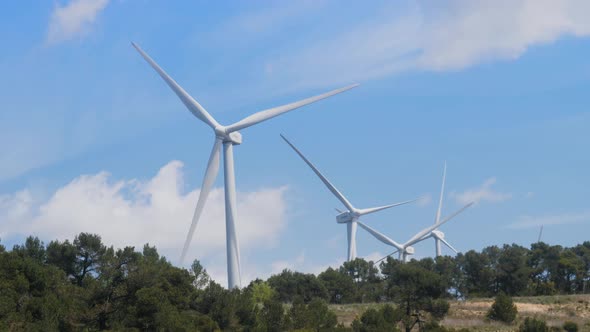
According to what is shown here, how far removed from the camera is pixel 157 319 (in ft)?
216

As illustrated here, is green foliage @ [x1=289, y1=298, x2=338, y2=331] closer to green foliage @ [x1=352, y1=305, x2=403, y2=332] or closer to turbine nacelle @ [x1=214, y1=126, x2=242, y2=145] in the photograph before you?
green foliage @ [x1=352, y1=305, x2=403, y2=332]

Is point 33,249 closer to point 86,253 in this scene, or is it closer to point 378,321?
point 86,253

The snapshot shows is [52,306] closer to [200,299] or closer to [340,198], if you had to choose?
[200,299]

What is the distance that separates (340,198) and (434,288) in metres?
36.3

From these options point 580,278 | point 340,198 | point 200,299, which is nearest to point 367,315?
point 200,299

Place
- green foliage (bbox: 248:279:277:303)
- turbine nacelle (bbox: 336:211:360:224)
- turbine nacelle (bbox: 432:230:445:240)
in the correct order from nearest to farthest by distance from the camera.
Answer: green foliage (bbox: 248:279:277:303), turbine nacelle (bbox: 336:211:360:224), turbine nacelle (bbox: 432:230:445:240)

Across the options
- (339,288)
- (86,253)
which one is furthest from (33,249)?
(339,288)

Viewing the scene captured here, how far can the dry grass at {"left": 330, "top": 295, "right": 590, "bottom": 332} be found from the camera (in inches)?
3487

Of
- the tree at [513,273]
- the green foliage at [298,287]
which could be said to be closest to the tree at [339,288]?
the green foliage at [298,287]

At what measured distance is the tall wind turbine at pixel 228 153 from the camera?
9756 centimetres

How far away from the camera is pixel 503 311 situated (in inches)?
3570

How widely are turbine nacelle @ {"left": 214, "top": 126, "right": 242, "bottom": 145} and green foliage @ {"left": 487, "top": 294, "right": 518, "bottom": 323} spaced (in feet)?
109

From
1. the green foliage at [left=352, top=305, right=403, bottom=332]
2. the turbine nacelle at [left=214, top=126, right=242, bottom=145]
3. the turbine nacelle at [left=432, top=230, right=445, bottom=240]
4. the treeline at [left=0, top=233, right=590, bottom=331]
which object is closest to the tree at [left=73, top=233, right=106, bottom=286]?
the treeline at [left=0, top=233, right=590, bottom=331]

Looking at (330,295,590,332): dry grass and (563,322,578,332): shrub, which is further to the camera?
(330,295,590,332): dry grass
